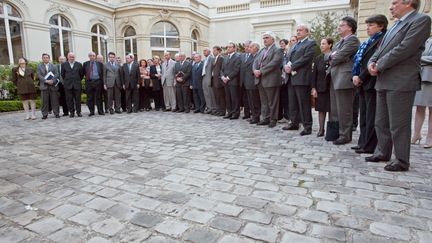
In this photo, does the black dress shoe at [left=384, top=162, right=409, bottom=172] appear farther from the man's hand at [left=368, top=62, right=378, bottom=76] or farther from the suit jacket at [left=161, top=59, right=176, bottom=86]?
the suit jacket at [left=161, top=59, right=176, bottom=86]

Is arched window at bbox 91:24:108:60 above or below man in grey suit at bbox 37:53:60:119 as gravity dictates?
above

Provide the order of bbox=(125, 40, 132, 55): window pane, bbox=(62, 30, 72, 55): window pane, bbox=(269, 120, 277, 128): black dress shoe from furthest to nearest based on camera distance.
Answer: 1. bbox=(125, 40, 132, 55): window pane
2. bbox=(62, 30, 72, 55): window pane
3. bbox=(269, 120, 277, 128): black dress shoe

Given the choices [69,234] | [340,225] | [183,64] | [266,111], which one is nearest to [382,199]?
[340,225]

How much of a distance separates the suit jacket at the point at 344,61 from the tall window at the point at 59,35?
50.7 feet

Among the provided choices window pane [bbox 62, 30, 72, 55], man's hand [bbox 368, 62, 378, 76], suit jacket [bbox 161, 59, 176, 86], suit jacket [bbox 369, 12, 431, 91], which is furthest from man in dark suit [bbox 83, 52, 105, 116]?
window pane [bbox 62, 30, 72, 55]

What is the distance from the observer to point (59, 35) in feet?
51.6

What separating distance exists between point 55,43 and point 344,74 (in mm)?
15784

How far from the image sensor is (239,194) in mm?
2771

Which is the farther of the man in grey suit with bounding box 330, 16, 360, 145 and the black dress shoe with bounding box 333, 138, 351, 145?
the black dress shoe with bounding box 333, 138, 351, 145

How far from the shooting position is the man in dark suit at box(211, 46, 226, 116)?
792 centimetres

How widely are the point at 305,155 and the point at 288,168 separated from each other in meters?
0.68

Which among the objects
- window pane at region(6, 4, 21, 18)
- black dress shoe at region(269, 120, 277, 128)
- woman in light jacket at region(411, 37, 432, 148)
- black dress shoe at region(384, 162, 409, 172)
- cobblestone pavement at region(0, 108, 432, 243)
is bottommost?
cobblestone pavement at region(0, 108, 432, 243)

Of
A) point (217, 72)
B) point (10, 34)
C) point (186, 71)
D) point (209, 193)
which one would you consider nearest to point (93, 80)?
point (186, 71)

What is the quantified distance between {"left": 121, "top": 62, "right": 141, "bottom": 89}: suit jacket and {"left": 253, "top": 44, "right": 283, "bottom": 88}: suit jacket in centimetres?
458
